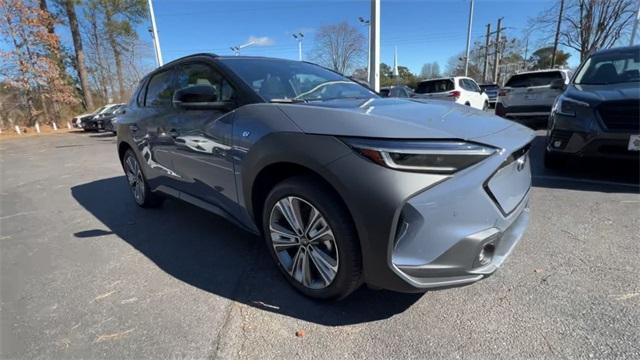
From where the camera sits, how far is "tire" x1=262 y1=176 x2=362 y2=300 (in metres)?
1.91

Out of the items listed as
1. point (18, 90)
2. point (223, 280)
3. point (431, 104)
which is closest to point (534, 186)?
point (431, 104)

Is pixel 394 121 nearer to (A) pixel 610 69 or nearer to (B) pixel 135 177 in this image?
(B) pixel 135 177

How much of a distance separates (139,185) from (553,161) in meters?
5.62

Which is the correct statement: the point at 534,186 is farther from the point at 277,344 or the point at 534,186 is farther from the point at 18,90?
the point at 18,90

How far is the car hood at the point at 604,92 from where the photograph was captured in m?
3.90

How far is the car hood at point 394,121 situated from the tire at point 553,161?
10.4ft

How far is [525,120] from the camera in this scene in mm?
8445

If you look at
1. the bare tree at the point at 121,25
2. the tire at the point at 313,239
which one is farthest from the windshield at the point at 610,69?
the bare tree at the point at 121,25

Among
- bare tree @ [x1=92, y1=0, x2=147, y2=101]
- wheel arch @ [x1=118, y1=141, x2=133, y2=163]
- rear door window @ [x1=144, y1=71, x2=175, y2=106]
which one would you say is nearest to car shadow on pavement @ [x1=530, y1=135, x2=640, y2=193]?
rear door window @ [x1=144, y1=71, x2=175, y2=106]

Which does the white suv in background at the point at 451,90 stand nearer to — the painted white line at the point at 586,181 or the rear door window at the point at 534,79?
the rear door window at the point at 534,79

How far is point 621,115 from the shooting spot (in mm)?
3838

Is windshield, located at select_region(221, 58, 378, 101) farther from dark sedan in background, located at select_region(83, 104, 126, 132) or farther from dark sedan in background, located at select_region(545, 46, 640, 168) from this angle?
dark sedan in background, located at select_region(83, 104, 126, 132)

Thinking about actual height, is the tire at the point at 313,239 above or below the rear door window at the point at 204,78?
below

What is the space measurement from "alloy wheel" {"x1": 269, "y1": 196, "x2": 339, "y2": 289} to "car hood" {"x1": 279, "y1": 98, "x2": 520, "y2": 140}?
0.48m
